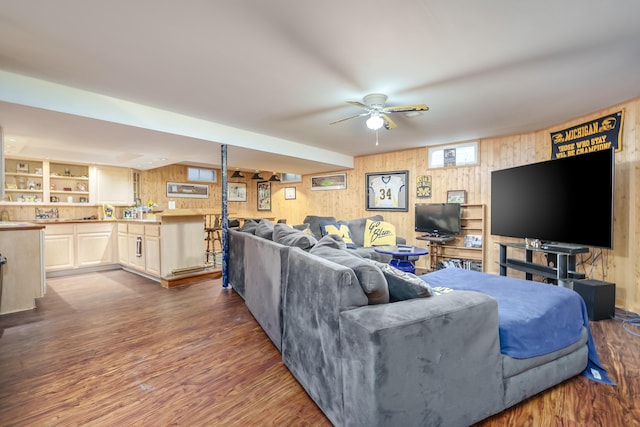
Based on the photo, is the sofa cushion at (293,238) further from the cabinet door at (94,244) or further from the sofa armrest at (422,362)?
the cabinet door at (94,244)

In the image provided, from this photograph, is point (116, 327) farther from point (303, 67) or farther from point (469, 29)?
point (469, 29)

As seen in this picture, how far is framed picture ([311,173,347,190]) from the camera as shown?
7078mm

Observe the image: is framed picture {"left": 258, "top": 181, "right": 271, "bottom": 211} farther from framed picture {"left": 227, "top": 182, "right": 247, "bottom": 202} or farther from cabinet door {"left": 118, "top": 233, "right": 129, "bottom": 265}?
cabinet door {"left": 118, "top": 233, "right": 129, "bottom": 265}

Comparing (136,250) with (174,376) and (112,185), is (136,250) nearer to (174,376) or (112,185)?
(112,185)

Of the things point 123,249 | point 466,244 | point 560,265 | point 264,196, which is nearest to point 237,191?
point 264,196

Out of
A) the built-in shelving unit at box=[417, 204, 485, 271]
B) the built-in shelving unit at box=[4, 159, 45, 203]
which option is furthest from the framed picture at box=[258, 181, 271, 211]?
the built-in shelving unit at box=[417, 204, 485, 271]

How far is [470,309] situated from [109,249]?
248 inches

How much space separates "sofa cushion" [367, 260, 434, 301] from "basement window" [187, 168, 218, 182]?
7.28 metres

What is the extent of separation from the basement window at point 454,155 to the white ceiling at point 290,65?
0.83m

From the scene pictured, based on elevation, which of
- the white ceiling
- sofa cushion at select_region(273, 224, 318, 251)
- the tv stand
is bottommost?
the tv stand

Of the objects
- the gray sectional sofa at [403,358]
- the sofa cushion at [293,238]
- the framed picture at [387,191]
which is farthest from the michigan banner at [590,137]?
the sofa cushion at [293,238]

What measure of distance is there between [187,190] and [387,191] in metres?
5.21

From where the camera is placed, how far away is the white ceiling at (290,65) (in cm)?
183

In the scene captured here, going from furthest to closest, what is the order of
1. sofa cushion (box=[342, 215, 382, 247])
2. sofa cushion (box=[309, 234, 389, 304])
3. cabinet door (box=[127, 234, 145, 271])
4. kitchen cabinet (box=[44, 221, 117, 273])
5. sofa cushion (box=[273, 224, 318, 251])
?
sofa cushion (box=[342, 215, 382, 247]), kitchen cabinet (box=[44, 221, 117, 273]), cabinet door (box=[127, 234, 145, 271]), sofa cushion (box=[273, 224, 318, 251]), sofa cushion (box=[309, 234, 389, 304])
